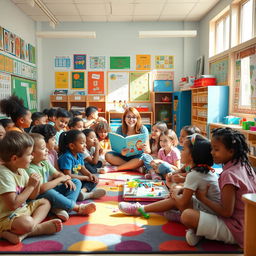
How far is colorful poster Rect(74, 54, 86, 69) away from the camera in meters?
6.94

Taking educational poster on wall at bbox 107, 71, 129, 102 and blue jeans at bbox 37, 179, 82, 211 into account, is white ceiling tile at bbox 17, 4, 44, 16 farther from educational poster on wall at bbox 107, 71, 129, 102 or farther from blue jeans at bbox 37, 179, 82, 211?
blue jeans at bbox 37, 179, 82, 211

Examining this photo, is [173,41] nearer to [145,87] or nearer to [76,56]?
[145,87]

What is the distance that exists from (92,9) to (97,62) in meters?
1.33

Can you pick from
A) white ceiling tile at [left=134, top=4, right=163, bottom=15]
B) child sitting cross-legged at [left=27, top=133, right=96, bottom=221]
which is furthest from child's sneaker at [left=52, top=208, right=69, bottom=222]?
white ceiling tile at [left=134, top=4, right=163, bottom=15]

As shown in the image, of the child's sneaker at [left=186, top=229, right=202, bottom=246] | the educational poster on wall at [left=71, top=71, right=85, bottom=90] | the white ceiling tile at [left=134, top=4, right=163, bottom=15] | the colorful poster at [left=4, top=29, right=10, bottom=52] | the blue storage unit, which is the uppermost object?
the white ceiling tile at [left=134, top=4, right=163, bottom=15]

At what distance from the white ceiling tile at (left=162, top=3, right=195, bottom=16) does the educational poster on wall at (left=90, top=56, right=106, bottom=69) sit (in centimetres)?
172

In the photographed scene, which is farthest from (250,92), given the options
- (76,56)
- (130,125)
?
(76,56)

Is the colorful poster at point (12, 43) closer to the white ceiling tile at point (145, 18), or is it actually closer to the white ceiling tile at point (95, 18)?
the white ceiling tile at point (95, 18)

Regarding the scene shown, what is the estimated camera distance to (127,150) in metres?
3.56

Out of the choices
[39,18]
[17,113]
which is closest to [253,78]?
[17,113]

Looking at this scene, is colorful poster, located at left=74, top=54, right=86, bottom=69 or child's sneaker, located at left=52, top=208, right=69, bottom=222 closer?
child's sneaker, located at left=52, top=208, right=69, bottom=222

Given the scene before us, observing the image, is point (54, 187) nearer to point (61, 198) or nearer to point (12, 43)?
point (61, 198)

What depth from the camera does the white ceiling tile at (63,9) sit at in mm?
5652

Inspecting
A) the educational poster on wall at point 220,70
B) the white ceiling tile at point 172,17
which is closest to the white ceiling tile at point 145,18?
the white ceiling tile at point 172,17
